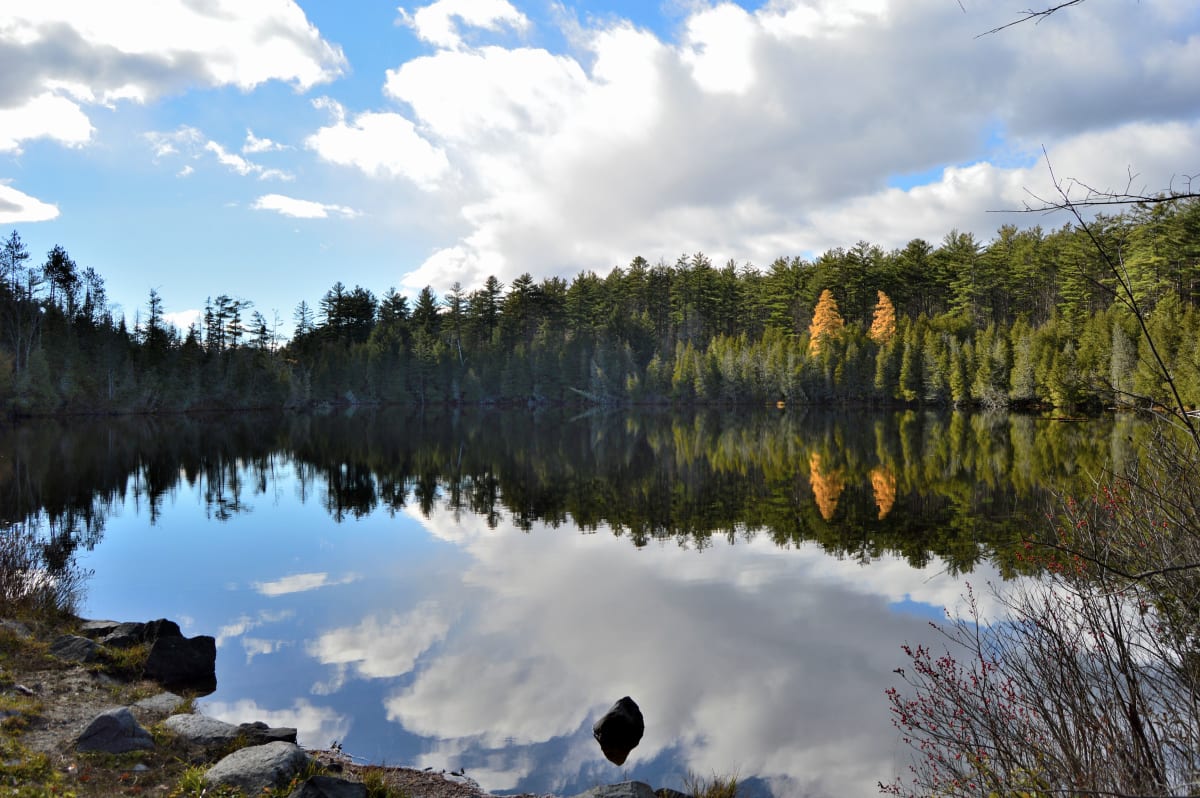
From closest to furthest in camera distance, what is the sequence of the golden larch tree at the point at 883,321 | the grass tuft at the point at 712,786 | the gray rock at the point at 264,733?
the grass tuft at the point at 712,786 → the gray rock at the point at 264,733 → the golden larch tree at the point at 883,321

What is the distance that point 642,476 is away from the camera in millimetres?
31344

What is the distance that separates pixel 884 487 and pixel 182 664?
22441 mm

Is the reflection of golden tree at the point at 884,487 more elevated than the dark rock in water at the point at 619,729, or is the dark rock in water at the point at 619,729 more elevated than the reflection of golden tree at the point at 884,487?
the reflection of golden tree at the point at 884,487

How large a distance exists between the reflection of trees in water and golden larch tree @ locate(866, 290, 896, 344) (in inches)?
1287

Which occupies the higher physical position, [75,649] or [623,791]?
[75,649]

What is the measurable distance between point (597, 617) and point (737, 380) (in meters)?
73.7

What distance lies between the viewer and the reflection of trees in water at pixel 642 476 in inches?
825

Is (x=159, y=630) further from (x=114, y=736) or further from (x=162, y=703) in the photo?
(x=114, y=736)

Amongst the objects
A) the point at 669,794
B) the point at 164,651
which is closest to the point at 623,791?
the point at 669,794

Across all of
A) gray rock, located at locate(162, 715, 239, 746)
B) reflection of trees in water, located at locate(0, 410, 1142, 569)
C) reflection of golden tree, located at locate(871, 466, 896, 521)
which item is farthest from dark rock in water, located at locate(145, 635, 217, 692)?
reflection of golden tree, located at locate(871, 466, 896, 521)

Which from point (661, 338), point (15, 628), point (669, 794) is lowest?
point (669, 794)

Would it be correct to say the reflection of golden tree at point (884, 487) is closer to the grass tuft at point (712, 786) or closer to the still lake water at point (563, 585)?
the still lake water at point (563, 585)

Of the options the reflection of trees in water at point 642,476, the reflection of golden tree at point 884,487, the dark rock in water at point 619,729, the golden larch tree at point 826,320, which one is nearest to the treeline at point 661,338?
the golden larch tree at point 826,320

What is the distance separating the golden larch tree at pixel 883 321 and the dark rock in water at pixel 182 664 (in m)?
81.3
